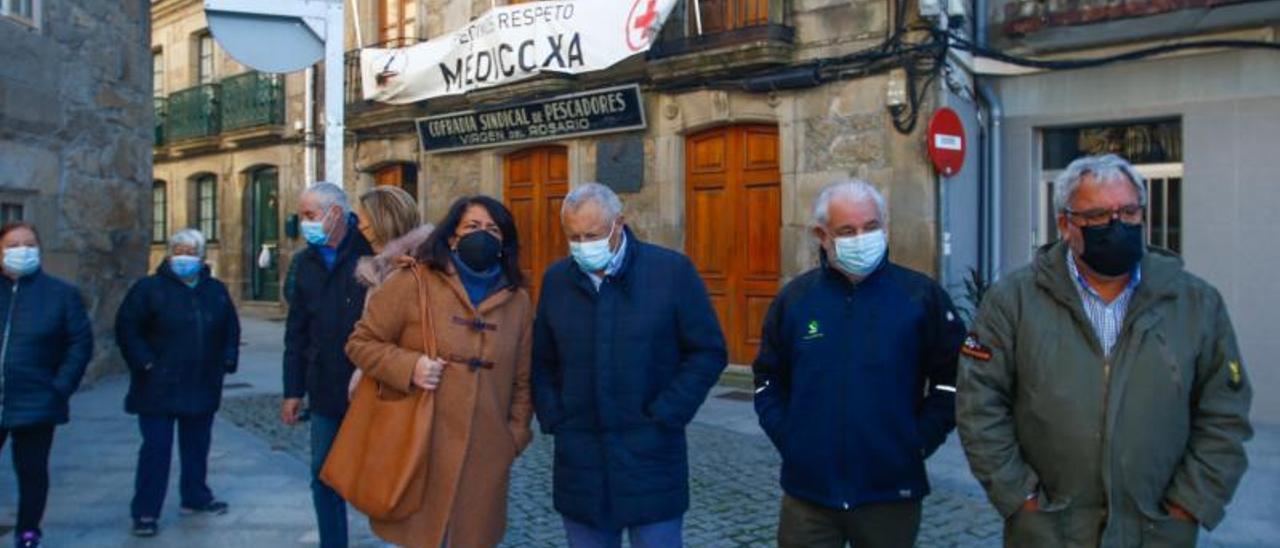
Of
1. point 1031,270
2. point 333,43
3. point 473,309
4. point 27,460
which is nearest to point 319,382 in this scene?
point 473,309

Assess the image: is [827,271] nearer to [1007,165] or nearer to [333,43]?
[333,43]

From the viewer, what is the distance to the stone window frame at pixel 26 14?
870 cm

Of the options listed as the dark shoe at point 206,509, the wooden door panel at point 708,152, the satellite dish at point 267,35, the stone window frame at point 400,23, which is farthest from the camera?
the stone window frame at point 400,23

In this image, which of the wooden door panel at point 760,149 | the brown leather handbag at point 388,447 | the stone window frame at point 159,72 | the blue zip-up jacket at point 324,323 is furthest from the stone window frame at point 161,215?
the brown leather handbag at point 388,447

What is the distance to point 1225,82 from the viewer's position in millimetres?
8852

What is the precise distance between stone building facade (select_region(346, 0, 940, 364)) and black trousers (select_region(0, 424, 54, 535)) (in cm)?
644

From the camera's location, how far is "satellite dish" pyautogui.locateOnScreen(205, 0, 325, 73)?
5.51 metres

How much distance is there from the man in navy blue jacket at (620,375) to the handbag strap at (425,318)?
0.39m

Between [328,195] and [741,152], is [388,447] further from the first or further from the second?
[741,152]

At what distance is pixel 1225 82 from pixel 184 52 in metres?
18.9

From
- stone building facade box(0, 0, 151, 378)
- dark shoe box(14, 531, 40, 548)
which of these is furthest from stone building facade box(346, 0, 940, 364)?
dark shoe box(14, 531, 40, 548)

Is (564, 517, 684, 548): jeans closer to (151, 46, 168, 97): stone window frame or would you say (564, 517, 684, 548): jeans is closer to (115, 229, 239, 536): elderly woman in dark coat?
(115, 229, 239, 536): elderly woman in dark coat

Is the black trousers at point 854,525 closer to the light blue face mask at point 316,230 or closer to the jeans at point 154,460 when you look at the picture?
the light blue face mask at point 316,230

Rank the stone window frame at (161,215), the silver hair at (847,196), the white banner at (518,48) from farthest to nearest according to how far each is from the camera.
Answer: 1. the stone window frame at (161,215)
2. the white banner at (518,48)
3. the silver hair at (847,196)
